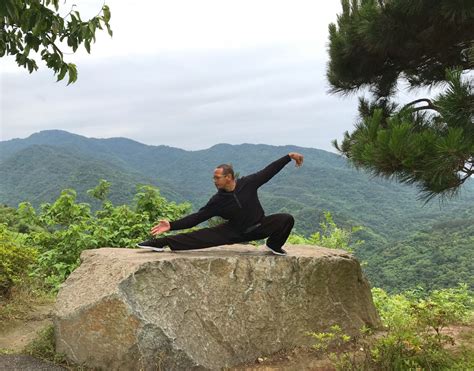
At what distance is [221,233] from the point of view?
5602 mm

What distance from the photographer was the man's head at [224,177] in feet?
17.1

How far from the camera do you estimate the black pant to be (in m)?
5.55

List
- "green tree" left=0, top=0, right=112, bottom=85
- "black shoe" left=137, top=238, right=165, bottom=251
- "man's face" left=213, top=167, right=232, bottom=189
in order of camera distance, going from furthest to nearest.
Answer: "black shoe" left=137, top=238, right=165, bottom=251 < "man's face" left=213, top=167, right=232, bottom=189 < "green tree" left=0, top=0, right=112, bottom=85

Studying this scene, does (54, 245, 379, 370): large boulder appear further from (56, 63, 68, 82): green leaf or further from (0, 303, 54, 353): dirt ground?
(56, 63, 68, 82): green leaf

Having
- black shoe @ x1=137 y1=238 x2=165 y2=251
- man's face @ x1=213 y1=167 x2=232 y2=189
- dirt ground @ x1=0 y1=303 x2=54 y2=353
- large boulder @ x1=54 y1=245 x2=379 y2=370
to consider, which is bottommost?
dirt ground @ x1=0 y1=303 x2=54 y2=353

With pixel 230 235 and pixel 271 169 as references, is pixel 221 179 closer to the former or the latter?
pixel 271 169

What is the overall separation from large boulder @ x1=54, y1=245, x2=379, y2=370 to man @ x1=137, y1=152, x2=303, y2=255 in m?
0.17

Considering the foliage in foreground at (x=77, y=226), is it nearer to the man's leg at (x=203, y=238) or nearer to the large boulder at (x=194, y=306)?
the large boulder at (x=194, y=306)

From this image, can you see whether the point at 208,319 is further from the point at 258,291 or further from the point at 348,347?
the point at 348,347

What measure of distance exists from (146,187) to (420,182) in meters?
5.78

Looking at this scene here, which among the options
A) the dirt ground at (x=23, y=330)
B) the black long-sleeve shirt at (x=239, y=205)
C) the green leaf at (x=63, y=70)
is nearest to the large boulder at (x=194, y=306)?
the black long-sleeve shirt at (x=239, y=205)

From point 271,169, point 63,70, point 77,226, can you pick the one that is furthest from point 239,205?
point 77,226

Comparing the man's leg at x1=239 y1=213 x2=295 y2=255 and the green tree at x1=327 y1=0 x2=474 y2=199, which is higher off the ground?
the green tree at x1=327 y1=0 x2=474 y2=199

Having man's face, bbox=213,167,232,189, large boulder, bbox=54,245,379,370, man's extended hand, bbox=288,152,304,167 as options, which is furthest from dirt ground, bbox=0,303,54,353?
man's extended hand, bbox=288,152,304,167
